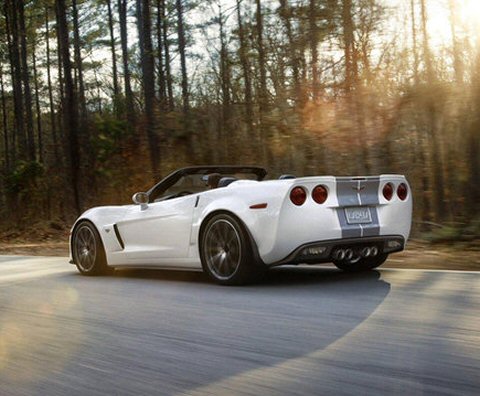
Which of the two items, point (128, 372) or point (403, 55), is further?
point (403, 55)

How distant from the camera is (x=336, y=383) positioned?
311 cm

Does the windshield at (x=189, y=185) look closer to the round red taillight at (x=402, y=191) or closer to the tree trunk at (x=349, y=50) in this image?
the round red taillight at (x=402, y=191)

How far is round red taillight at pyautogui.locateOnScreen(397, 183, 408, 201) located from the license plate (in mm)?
515

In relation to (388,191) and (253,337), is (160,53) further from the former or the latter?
(253,337)

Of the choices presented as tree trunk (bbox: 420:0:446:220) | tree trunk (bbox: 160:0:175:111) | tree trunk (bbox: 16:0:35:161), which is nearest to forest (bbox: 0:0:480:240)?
tree trunk (bbox: 420:0:446:220)

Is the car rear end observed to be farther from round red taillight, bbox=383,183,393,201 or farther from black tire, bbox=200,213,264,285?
black tire, bbox=200,213,264,285

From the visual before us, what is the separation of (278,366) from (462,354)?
94 cm

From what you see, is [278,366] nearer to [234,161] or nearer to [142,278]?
[142,278]

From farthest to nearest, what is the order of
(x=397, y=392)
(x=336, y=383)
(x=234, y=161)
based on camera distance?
(x=234, y=161) → (x=336, y=383) → (x=397, y=392)

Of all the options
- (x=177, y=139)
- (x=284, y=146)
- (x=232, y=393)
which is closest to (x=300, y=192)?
(x=232, y=393)

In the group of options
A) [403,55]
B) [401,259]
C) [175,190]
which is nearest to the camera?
[175,190]

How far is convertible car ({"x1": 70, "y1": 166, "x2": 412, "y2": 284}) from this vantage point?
19.3 feet

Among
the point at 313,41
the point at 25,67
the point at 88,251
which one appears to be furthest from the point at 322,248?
the point at 25,67

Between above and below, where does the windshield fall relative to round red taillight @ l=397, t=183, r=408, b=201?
above
